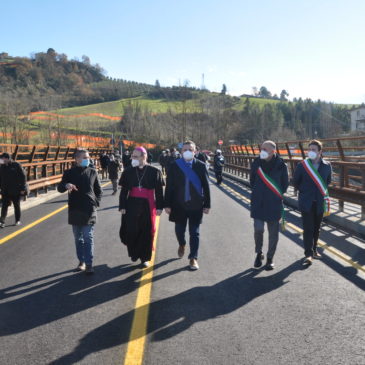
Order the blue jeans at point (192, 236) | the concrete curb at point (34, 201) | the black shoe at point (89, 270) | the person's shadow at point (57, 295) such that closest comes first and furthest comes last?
the person's shadow at point (57, 295) < the black shoe at point (89, 270) < the blue jeans at point (192, 236) < the concrete curb at point (34, 201)

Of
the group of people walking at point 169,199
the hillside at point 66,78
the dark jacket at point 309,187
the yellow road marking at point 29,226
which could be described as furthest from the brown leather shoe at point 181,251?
the hillside at point 66,78

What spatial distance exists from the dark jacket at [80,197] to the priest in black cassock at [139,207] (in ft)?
1.52

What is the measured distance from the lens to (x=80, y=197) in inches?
223

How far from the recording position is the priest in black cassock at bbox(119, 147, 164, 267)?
582 cm

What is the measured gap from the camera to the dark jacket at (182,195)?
5.87m

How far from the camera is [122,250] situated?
22.5 feet

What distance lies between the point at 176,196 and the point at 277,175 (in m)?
1.53

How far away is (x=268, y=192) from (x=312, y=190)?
31.3 inches

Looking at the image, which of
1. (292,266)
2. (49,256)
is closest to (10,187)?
(49,256)

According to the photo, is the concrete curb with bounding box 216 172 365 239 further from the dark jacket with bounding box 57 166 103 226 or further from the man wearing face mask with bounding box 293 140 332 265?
the dark jacket with bounding box 57 166 103 226

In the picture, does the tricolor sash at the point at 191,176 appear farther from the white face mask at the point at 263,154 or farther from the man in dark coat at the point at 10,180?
the man in dark coat at the point at 10,180

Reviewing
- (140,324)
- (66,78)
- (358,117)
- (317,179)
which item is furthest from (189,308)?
(66,78)

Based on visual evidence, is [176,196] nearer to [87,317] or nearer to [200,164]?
[200,164]

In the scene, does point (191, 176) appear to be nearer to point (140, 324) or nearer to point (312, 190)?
point (312, 190)
